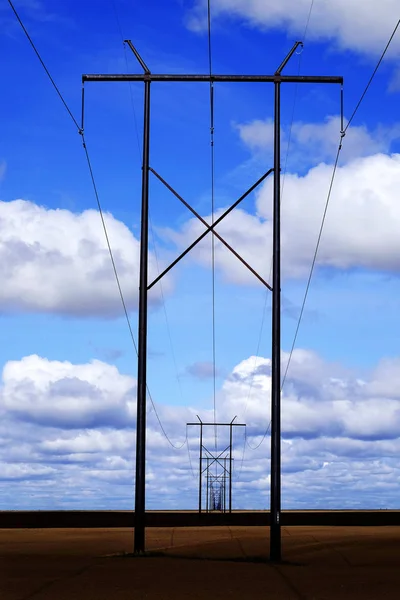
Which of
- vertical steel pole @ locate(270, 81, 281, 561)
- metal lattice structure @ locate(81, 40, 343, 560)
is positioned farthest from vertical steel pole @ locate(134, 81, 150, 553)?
vertical steel pole @ locate(270, 81, 281, 561)

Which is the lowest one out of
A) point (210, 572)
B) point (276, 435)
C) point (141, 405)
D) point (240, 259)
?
point (210, 572)

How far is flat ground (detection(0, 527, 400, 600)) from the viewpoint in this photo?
1486 cm

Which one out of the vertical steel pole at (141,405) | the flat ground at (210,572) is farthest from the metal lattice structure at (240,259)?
the flat ground at (210,572)

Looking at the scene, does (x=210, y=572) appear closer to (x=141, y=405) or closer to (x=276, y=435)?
(x=276, y=435)

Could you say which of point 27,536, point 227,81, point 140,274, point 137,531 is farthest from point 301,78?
point 27,536

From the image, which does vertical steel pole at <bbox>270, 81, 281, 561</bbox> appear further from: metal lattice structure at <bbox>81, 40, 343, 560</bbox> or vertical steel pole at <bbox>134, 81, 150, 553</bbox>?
vertical steel pole at <bbox>134, 81, 150, 553</bbox>

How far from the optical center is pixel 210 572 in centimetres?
1783

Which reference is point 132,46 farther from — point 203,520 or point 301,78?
point 203,520

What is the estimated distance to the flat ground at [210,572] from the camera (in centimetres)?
1486

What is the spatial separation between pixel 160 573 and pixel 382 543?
9045 millimetres

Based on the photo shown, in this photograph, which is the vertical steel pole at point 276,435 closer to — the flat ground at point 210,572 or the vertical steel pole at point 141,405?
the flat ground at point 210,572

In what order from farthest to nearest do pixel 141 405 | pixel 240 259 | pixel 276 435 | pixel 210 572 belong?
1. pixel 240 259
2. pixel 141 405
3. pixel 276 435
4. pixel 210 572

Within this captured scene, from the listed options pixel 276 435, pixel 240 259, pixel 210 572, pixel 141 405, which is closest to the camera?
pixel 210 572

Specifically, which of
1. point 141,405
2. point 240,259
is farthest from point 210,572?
point 240,259
